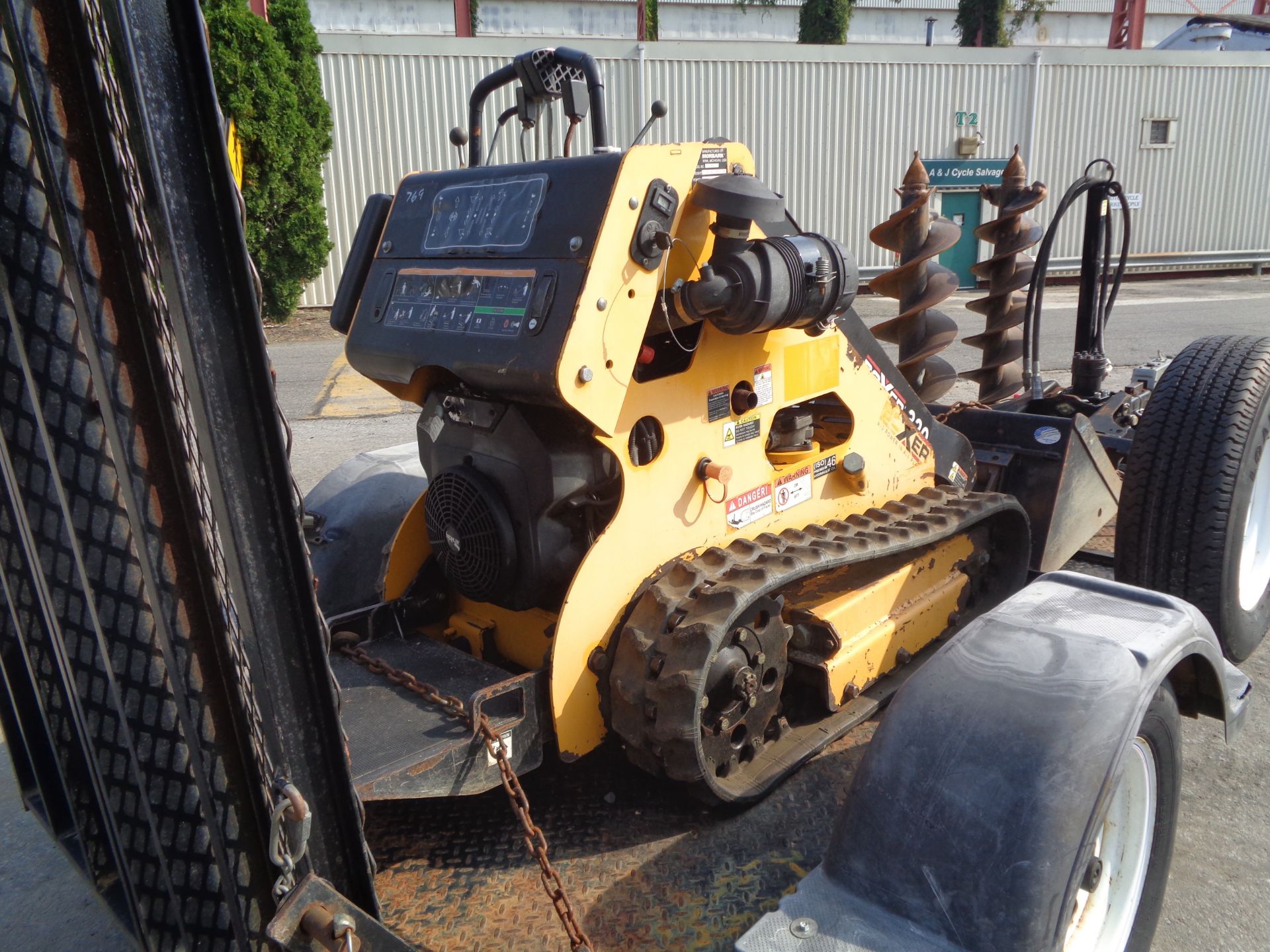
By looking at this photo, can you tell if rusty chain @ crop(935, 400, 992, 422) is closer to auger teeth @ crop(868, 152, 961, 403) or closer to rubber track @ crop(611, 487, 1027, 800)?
auger teeth @ crop(868, 152, 961, 403)

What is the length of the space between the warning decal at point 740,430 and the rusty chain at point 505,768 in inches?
44.6

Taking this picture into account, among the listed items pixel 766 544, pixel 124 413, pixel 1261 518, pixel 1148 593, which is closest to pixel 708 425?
pixel 766 544

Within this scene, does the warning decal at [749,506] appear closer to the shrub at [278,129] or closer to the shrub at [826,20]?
the shrub at [278,129]

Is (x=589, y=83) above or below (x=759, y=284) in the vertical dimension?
above

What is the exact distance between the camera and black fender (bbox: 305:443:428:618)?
3854 mm

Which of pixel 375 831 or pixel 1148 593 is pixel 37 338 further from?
pixel 1148 593

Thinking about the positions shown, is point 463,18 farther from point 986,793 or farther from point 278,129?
point 986,793

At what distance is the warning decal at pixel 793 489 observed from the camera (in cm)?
336

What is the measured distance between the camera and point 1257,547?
4152mm

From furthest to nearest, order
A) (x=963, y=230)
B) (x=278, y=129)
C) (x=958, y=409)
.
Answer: (x=963, y=230) → (x=278, y=129) → (x=958, y=409)

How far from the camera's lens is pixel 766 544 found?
10.3ft

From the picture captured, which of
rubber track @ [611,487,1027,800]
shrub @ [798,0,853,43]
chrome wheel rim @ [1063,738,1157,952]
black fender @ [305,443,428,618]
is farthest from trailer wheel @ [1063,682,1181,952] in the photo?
shrub @ [798,0,853,43]

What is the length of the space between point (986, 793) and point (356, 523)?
9.14 feet

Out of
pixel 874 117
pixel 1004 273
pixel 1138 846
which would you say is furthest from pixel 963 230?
pixel 1138 846
